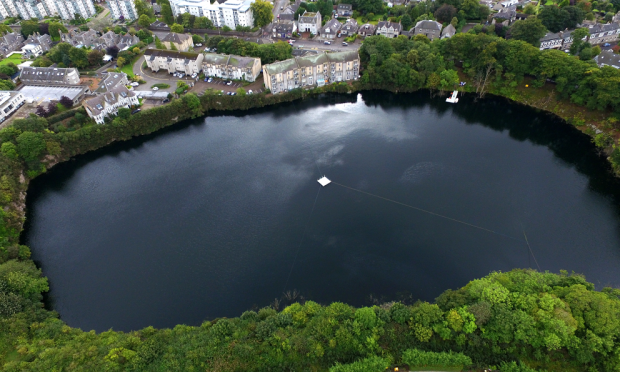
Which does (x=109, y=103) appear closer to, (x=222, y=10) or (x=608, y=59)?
(x=222, y=10)

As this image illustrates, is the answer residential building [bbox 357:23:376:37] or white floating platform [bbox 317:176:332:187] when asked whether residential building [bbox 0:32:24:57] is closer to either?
residential building [bbox 357:23:376:37]

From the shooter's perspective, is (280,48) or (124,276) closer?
(124,276)

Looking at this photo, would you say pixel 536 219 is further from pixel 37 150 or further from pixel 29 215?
pixel 37 150

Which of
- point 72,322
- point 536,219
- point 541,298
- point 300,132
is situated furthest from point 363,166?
point 72,322

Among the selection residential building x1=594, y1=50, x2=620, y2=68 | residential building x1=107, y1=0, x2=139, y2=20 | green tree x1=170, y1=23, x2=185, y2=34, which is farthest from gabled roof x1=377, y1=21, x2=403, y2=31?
residential building x1=107, y1=0, x2=139, y2=20

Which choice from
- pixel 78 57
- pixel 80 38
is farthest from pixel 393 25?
pixel 80 38

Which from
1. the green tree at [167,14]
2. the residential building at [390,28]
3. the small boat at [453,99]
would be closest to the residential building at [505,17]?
the residential building at [390,28]

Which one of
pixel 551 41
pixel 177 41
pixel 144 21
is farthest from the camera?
pixel 144 21
